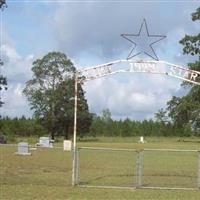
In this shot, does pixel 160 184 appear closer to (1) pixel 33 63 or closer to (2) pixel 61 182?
(2) pixel 61 182

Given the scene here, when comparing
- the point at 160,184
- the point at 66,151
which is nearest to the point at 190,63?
the point at 66,151

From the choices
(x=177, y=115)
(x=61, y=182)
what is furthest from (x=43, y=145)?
(x=61, y=182)

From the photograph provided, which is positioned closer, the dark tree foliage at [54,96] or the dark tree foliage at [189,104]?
the dark tree foliage at [189,104]

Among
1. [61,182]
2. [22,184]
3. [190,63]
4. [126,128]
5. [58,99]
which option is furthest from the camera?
[126,128]

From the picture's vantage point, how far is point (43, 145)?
5784 centimetres

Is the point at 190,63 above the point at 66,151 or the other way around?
above

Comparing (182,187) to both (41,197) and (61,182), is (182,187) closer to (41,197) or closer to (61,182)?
(61,182)

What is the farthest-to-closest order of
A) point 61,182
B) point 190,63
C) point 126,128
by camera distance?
point 126,128 < point 190,63 < point 61,182

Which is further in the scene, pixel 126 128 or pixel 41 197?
pixel 126 128

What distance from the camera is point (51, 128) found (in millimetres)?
97875

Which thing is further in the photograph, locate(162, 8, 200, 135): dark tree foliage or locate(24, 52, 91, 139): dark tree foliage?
locate(24, 52, 91, 139): dark tree foliage

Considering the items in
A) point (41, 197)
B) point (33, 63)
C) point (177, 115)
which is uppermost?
point (33, 63)

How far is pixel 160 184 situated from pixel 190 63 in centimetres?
3658

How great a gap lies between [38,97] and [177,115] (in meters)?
26.1
